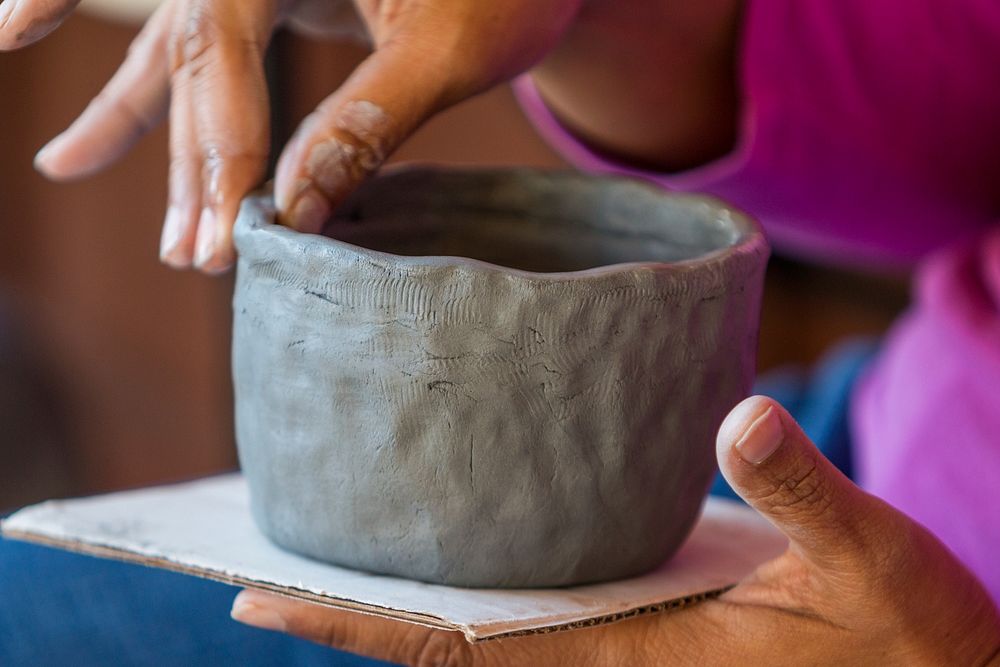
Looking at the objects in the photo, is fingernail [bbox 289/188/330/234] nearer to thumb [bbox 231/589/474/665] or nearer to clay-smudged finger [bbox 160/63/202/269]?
clay-smudged finger [bbox 160/63/202/269]

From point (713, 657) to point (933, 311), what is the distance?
Result: 35 centimetres

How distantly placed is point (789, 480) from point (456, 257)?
0.50 feet

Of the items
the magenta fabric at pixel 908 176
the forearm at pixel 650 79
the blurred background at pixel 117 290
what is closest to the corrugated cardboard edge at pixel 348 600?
the magenta fabric at pixel 908 176

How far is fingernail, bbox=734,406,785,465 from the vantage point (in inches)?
16.5

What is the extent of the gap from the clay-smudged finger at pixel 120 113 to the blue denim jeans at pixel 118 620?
0.19 metres

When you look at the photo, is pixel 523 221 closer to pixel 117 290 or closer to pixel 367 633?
pixel 367 633

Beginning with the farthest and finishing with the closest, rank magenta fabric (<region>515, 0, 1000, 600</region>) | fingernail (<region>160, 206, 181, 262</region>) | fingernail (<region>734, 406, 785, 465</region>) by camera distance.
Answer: magenta fabric (<region>515, 0, 1000, 600</region>)
fingernail (<region>160, 206, 181, 262</region>)
fingernail (<region>734, 406, 785, 465</region>)

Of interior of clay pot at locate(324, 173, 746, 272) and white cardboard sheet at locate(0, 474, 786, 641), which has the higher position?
interior of clay pot at locate(324, 173, 746, 272)

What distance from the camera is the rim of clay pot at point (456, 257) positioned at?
0.45 m

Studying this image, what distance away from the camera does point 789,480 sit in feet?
1.42

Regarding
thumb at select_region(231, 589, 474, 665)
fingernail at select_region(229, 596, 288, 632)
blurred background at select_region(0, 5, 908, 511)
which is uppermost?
fingernail at select_region(229, 596, 288, 632)

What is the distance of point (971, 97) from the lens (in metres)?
0.78

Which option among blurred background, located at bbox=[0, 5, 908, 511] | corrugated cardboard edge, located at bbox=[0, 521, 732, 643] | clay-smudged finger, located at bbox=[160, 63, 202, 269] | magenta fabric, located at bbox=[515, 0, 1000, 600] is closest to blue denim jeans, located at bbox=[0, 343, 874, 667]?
corrugated cardboard edge, located at bbox=[0, 521, 732, 643]

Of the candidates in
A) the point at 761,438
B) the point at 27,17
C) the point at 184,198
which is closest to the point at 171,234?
the point at 184,198
